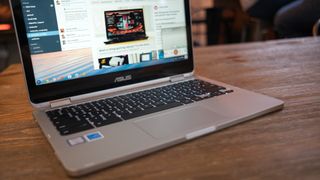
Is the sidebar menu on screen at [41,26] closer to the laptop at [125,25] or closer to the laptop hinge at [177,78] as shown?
the laptop at [125,25]

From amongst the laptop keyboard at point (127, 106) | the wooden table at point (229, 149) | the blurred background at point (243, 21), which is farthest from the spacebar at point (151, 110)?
the blurred background at point (243, 21)

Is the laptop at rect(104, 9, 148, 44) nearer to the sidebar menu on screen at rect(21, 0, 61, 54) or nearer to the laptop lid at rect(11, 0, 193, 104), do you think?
the laptop lid at rect(11, 0, 193, 104)

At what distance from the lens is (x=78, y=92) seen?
66 centimetres

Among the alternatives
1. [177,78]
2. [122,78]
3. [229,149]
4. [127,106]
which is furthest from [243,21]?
[229,149]

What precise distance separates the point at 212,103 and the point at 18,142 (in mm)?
359

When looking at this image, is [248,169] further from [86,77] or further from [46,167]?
[86,77]

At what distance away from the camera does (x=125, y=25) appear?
0.71 metres

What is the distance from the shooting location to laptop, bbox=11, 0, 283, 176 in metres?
0.47

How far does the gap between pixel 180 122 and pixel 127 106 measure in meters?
0.13

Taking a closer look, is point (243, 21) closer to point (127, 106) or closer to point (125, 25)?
point (125, 25)

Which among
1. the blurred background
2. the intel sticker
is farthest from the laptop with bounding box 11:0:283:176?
the blurred background

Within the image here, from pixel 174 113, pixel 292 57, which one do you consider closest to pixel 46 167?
pixel 174 113

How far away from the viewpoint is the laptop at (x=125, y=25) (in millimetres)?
692

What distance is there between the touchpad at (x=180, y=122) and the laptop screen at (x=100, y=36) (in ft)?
0.69
